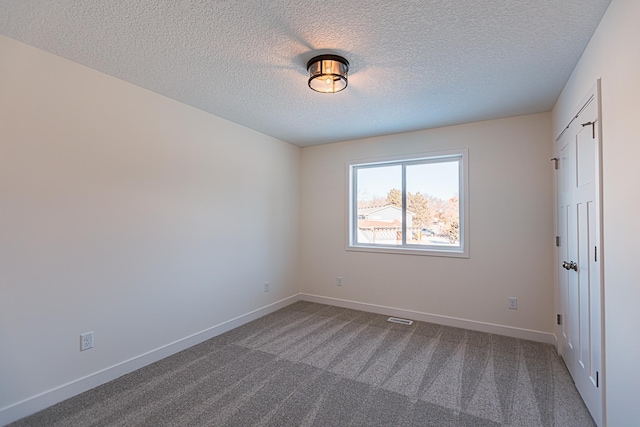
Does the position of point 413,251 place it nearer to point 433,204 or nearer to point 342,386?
point 433,204

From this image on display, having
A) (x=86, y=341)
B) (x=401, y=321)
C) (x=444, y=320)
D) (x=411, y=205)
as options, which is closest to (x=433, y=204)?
(x=411, y=205)

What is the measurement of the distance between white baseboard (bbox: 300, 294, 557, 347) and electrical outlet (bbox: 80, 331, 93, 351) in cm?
282

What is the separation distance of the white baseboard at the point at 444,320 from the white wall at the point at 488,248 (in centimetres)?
4

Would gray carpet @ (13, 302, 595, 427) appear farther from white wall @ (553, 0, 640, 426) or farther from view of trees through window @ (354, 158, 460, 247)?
view of trees through window @ (354, 158, 460, 247)

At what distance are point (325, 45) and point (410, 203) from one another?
2.57 metres

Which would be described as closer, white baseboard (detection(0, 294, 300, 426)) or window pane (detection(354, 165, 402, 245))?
white baseboard (detection(0, 294, 300, 426))

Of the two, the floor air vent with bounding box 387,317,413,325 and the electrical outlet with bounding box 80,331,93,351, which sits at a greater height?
the electrical outlet with bounding box 80,331,93,351

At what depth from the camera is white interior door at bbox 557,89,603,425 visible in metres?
1.76

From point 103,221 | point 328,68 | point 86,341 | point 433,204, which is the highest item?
point 328,68

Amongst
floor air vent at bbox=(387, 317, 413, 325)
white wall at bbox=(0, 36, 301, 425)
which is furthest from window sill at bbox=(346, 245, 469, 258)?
white wall at bbox=(0, 36, 301, 425)

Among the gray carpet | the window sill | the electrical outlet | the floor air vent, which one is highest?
the window sill

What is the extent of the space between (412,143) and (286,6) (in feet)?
8.68

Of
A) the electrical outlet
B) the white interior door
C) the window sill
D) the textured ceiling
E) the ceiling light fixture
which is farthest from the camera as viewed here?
the window sill

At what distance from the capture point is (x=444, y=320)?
354cm
